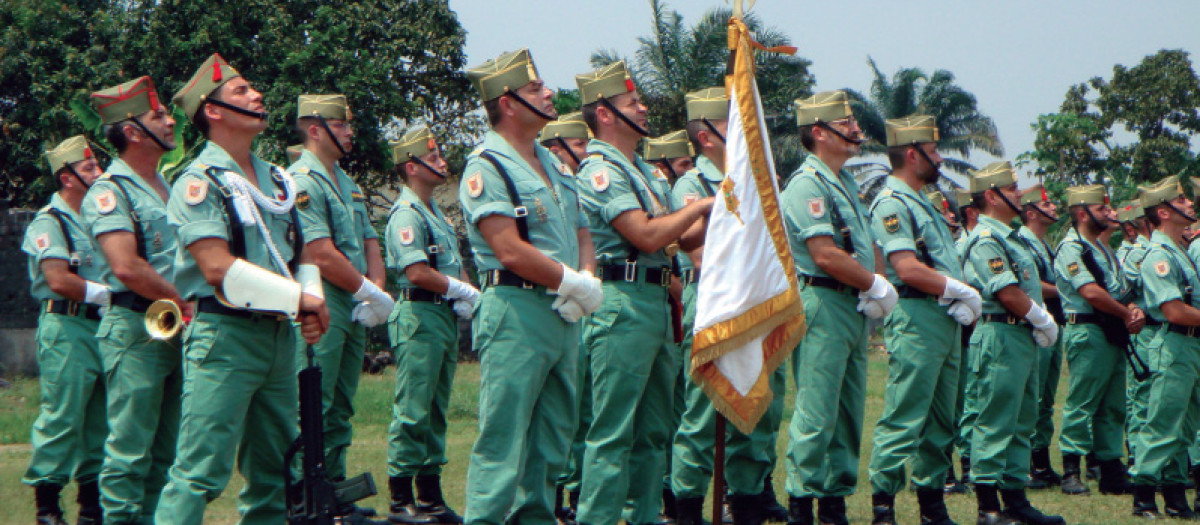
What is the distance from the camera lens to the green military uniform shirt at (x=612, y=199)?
19.0 feet

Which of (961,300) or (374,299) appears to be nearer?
(961,300)

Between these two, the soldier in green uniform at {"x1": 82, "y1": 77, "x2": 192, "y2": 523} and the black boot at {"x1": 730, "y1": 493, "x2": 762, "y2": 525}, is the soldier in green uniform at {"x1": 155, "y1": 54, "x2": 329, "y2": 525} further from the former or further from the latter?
the black boot at {"x1": 730, "y1": 493, "x2": 762, "y2": 525}

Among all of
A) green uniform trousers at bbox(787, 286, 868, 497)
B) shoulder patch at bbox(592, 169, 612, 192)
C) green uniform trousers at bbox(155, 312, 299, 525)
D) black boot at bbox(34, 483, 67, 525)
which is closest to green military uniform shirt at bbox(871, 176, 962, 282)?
green uniform trousers at bbox(787, 286, 868, 497)

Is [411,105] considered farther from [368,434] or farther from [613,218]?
[613,218]

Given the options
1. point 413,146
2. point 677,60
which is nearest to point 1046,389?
point 413,146

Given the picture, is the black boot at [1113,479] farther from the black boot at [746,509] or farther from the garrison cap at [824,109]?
the garrison cap at [824,109]

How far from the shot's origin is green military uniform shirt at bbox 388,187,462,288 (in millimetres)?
7625

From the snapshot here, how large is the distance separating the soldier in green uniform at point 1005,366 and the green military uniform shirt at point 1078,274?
1.71m

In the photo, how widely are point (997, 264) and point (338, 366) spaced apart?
13.6 ft

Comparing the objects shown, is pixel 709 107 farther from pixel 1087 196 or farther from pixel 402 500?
pixel 1087 196

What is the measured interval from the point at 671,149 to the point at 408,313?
7.45ft

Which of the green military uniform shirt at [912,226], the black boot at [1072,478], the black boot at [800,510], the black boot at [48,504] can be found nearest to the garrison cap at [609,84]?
the green military uniform shirt at [912,226]

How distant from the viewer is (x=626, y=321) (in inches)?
224

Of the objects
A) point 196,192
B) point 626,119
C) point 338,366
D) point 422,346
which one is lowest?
point 338,366
